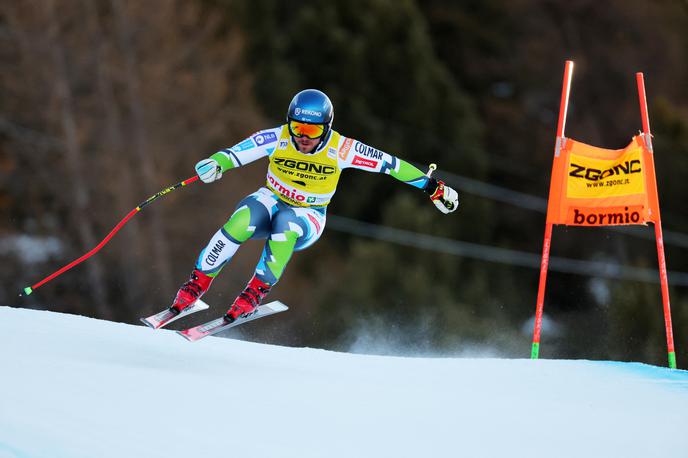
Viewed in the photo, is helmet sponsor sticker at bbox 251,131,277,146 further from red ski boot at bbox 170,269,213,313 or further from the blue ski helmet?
red ski boot at bbox 170,269,213,313

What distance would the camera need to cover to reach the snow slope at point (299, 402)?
6637 mm

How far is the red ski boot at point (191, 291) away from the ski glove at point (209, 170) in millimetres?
738

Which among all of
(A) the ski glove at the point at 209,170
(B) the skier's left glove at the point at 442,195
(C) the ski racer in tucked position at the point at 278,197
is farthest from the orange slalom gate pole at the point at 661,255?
(A) the ski glove at the point at 209,170

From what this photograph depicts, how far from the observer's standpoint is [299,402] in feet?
25.0

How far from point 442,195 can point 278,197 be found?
4.09 ft

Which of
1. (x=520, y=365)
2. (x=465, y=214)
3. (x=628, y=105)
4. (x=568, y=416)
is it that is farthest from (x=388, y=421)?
(x=628, y=105)

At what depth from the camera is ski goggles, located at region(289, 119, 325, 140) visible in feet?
27.7

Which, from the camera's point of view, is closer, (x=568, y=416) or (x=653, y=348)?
(x=568, y=416)

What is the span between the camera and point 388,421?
7.44m

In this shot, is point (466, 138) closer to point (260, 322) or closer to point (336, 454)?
point (260, 322)

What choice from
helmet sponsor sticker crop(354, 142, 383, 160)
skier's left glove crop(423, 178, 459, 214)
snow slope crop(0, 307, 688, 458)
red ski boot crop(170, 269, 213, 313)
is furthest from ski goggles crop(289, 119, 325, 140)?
snow slope crop(0, 307, 688, 458)

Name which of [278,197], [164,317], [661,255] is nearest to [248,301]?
[164,317]

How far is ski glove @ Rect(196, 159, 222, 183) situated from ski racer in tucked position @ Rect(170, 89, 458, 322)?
10mm

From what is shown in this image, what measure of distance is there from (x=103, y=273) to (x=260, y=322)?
10.7ft
